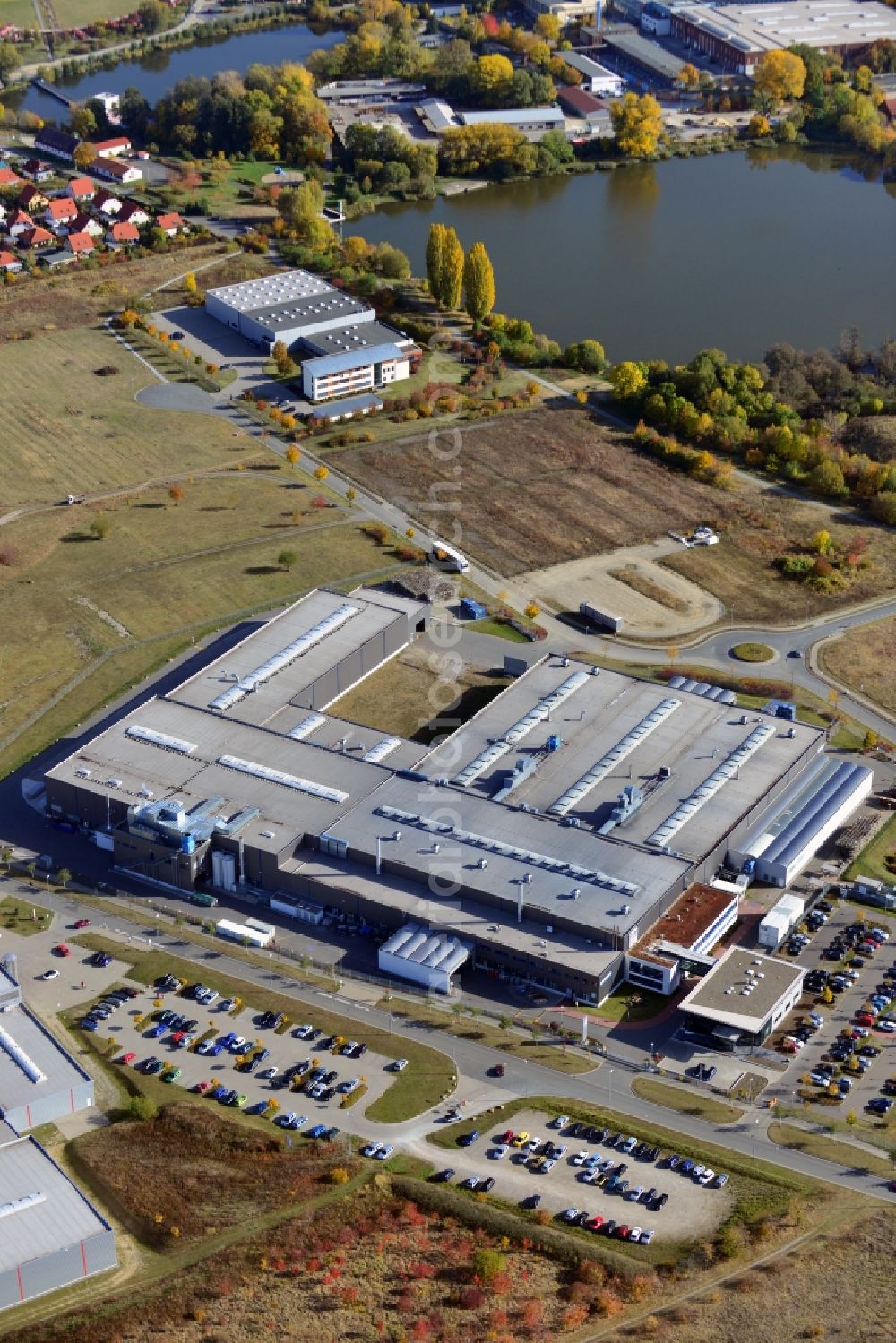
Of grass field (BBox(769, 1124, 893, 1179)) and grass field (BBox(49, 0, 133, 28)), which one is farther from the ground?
grass field (BBox(49, 0, 133, 28))

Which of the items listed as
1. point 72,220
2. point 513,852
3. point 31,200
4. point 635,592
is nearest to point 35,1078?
point 513,852

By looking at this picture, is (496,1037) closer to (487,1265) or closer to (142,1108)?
(487,1265)

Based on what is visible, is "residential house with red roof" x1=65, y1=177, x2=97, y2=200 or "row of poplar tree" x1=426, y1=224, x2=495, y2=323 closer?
"row of poplar tree" x1=426, y1=224, x2=495, y2=323

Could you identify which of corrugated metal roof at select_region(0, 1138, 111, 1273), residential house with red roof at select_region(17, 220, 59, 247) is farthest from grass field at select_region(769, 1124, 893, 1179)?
residential house with red roof at select_region(17, 220, 59, 247)

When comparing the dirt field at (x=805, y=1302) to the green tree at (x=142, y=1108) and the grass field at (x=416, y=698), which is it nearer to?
the green tree at (x=142, y=1108)

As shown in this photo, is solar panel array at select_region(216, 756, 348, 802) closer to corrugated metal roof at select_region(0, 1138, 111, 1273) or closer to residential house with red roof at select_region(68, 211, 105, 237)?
corrugated metal roof at select_region(0, 1138, 111, 1273)

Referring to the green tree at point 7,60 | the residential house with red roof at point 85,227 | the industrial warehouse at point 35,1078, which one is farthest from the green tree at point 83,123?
the industrial warehouse at point 35,1078
